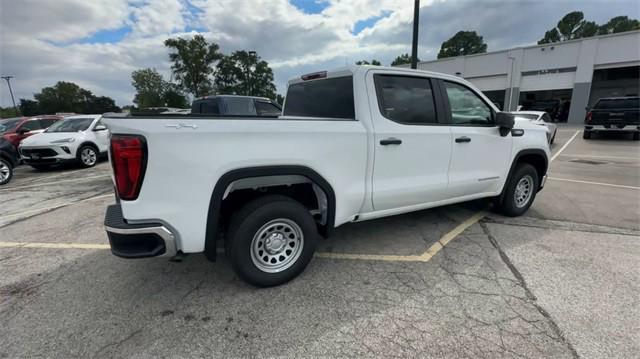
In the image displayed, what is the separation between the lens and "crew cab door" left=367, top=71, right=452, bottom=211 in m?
3.07

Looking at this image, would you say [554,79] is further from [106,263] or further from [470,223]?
[106,263]

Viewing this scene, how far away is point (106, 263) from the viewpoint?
3320 millimetres

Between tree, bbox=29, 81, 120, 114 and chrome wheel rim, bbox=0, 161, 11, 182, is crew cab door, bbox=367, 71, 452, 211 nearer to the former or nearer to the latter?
chrome wheel rim, bbox=0, 161, 11, 182

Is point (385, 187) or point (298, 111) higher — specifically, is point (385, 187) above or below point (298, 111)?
below

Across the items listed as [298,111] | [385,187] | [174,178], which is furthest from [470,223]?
[174,178]

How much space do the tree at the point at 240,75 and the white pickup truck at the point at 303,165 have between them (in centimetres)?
4287

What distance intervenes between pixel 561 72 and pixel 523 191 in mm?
30615

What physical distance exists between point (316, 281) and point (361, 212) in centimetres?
81

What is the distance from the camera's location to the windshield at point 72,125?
9771 millimetres

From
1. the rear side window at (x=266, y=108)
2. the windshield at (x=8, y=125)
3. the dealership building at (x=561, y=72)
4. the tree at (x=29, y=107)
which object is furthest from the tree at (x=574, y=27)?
the tree at (x=29, y=107)

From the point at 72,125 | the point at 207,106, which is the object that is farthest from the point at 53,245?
the point at 72,125

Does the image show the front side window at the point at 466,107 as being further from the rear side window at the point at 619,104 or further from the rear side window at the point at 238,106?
the rear side window at the point at 619,104

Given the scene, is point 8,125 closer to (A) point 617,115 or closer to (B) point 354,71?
(B) point 354,71

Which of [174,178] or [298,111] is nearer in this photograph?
[174,178]
